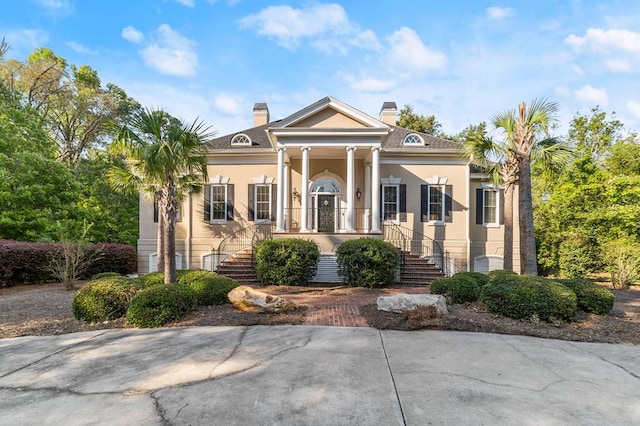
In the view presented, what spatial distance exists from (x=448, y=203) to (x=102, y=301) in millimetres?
12784

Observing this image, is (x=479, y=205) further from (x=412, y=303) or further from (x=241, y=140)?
(x=241, y=140)

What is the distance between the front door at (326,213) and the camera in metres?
13.8

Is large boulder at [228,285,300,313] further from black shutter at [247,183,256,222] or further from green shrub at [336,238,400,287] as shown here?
black shutter at [247,183,256,222]

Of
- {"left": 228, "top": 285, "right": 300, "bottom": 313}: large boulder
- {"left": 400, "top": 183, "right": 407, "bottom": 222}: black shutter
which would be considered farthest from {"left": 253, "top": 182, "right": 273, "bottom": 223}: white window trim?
{"left": 228, "top": 285, "right": 300, "bottom": 313}: large boulder

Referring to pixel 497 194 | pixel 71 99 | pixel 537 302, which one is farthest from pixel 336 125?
pixel 71 99

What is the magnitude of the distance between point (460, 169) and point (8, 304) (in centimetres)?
1571

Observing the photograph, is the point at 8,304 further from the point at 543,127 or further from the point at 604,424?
the point at 543,127

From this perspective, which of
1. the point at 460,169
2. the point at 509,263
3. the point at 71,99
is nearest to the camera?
the point at 509,263

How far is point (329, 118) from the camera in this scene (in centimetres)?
1281

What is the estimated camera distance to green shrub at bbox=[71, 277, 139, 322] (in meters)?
5.79

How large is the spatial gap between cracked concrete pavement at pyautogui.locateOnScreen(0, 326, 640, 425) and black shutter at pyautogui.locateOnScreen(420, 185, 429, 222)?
901cm

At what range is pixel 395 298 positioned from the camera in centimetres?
608

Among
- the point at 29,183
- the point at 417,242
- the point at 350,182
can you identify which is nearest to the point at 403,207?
the point at 417,242

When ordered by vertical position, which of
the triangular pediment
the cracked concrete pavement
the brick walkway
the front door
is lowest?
the brick walkway
